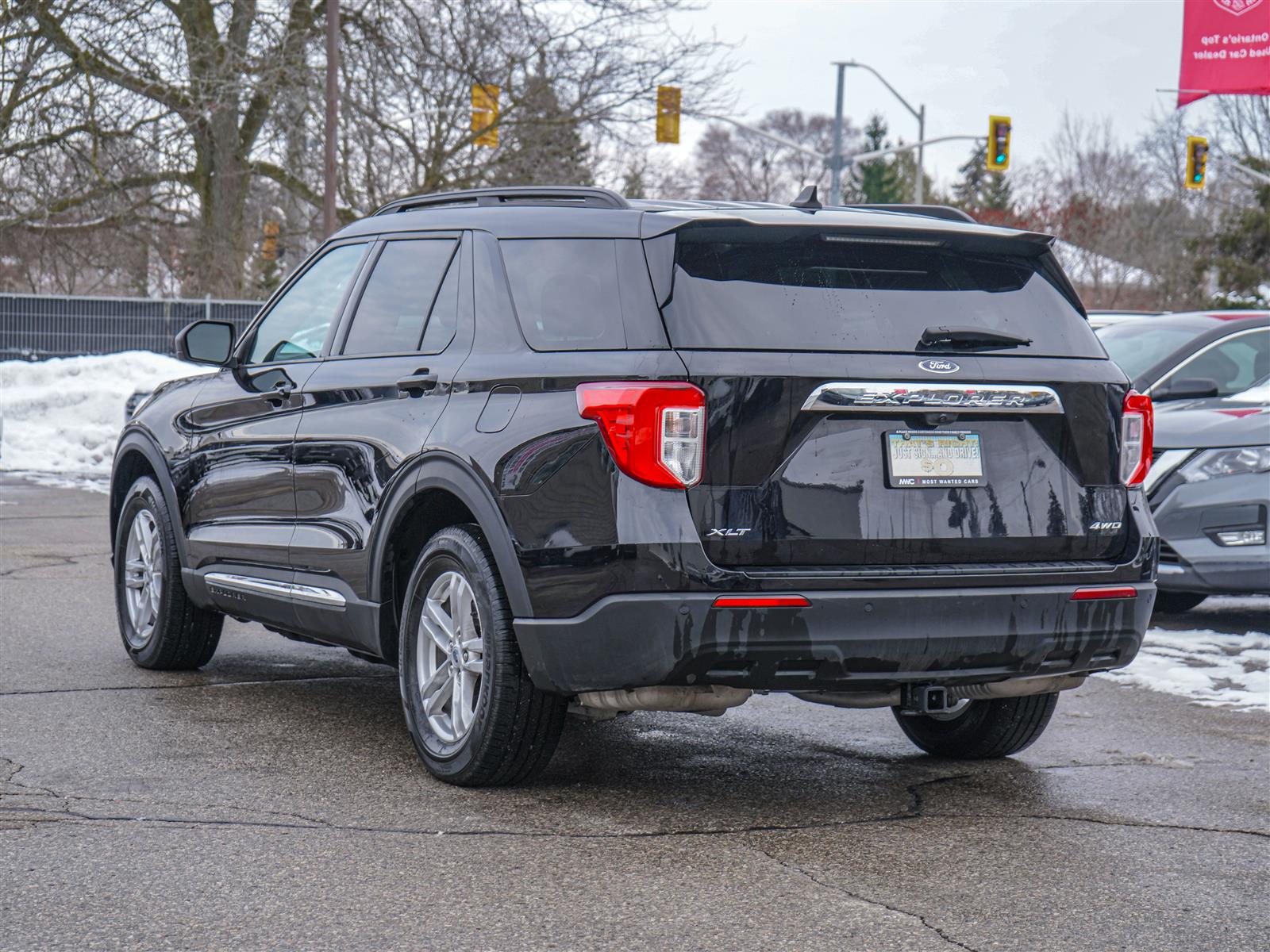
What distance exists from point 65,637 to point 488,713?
373cm

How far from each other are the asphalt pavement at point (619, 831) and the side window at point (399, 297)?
1368 millimetres

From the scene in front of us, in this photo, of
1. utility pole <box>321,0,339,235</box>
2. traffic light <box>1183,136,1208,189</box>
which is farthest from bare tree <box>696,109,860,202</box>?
utility pole <box>321,0,339,235</box>

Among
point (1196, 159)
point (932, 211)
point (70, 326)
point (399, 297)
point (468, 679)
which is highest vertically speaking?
point (1196, 159)

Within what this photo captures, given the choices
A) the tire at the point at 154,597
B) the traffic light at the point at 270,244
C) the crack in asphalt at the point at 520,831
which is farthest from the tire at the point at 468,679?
the traffic light at the point at 270,244

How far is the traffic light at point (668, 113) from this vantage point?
26141 millimetres

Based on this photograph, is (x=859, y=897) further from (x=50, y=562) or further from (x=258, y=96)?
(x=258, y=96)

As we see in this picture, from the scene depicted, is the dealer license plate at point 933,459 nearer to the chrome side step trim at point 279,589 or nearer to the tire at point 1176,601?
the chrome side step trim at point 279,589

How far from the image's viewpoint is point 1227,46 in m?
17.7

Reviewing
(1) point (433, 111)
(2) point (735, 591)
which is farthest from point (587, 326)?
(1) point (433, 111)

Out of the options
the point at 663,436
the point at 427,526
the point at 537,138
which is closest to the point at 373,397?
the point at 427,526

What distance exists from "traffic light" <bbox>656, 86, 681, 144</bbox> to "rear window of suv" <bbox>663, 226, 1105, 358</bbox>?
21.7m

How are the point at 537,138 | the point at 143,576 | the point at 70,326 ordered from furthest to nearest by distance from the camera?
the point at 537,138, the point at 70,326, the point at 143,576

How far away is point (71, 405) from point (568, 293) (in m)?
18.0

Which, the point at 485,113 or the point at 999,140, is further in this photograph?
the point at 999,140
